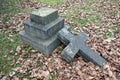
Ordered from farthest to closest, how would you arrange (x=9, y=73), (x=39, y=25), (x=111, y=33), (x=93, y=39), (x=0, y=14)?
(x=0, y=14) → (x=111, y=33) → (x=93, y=39) → (x=39, y=25) → (x=9, y=73)

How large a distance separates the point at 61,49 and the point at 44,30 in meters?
0.70

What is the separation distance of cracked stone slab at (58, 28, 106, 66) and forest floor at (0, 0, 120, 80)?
0.12 m

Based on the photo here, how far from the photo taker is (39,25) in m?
4.43

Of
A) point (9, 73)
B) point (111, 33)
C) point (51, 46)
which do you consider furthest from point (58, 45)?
point (111, 33)

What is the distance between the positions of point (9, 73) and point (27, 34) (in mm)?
1165

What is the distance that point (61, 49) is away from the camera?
4.63 metres

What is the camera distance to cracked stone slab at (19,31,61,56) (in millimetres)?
4371

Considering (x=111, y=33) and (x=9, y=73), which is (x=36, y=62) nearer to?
(x=9, y=73)

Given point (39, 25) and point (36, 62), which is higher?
point (39, 25)

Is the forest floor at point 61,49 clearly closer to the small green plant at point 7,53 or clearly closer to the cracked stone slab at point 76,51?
the small green plant at point 7,53

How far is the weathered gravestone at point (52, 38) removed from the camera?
415 centimetres

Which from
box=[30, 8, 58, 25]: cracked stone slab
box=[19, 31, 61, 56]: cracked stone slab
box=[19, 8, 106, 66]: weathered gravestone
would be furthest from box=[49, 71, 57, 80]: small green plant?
box=[30, 8, 58, 25]: cracked stone slab

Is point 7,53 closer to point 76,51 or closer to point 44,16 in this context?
point 44,16

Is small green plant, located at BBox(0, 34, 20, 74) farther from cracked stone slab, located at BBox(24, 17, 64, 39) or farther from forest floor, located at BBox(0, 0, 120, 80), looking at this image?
cracked stone slab, located at BBox(24, 17, 64, 39)
